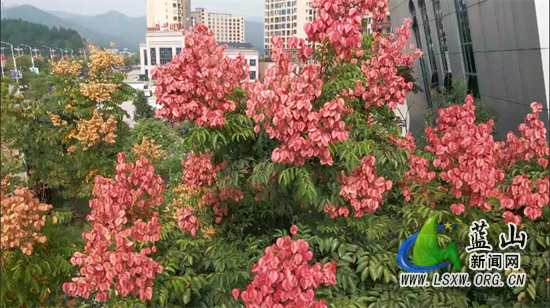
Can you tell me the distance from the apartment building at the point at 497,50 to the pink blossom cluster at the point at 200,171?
2.47 metres

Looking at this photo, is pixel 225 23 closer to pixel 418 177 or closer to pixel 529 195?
pixel 418 177

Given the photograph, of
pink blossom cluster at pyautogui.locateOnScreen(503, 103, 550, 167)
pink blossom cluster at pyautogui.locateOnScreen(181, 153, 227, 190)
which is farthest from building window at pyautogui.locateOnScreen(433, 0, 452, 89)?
pink blossom cluster at pyautogui.locateOnScreen(181, 153, 227, 190)

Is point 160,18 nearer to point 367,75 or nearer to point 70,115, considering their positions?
point 70,115

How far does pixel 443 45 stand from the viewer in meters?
8.86

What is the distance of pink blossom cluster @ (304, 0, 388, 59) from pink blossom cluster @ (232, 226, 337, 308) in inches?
46.5

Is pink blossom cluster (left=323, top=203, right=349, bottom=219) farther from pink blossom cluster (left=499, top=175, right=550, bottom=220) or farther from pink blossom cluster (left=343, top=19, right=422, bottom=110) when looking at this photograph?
pink blossom cluster (left=499, top=175, right=550, bottom=220)

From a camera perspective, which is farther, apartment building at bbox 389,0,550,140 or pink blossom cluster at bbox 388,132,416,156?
apartment building at bbox 389,0,550,140

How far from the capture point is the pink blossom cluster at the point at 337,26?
7.70ft

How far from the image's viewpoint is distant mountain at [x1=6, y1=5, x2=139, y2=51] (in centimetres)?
380

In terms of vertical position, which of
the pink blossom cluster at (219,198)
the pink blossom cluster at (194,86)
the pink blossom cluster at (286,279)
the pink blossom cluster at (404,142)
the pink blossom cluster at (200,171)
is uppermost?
the pink blossom cluster at (194,86)

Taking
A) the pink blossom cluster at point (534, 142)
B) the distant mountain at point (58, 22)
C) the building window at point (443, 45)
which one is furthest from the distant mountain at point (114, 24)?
the building window at point (443, 45)

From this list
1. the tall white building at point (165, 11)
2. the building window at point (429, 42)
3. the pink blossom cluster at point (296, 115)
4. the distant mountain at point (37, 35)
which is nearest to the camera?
the pink blossom cluster at point (296, 115)

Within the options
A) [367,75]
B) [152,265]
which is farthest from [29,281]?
[367,75]

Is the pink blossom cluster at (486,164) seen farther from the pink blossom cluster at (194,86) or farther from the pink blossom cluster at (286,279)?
the pink blossom cluster at (194,86)
